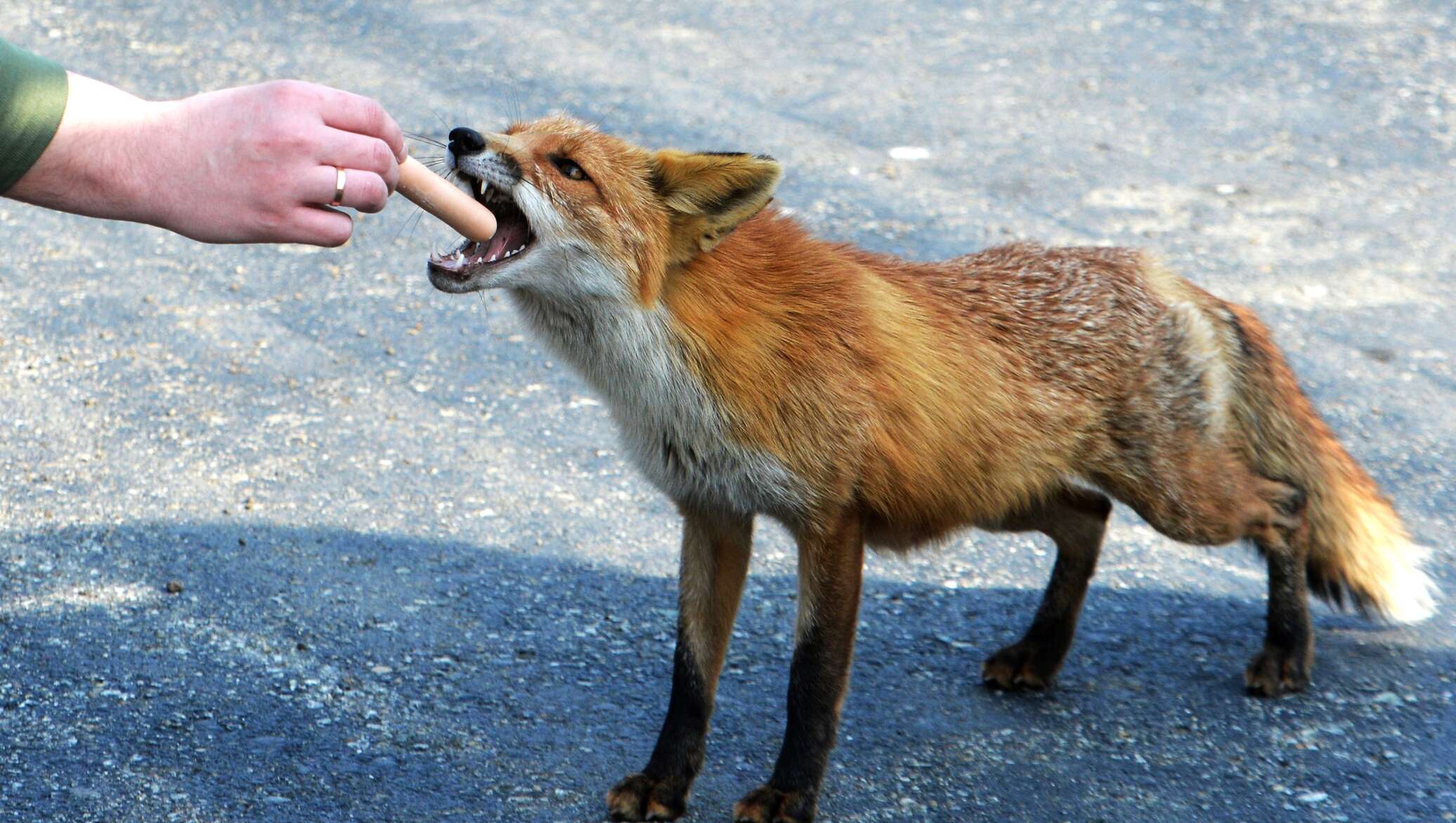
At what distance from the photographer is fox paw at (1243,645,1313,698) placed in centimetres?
402

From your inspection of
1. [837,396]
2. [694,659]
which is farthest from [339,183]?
[694,659]

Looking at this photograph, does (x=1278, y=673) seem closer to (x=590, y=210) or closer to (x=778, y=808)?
(x=778, y=808)

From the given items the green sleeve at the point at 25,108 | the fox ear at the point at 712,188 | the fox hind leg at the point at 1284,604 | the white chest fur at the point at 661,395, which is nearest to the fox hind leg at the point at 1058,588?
the fox hind leg at the point at 1284,604

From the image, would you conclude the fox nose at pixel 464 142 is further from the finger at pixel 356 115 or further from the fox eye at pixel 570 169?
the finger at pixel 356 115

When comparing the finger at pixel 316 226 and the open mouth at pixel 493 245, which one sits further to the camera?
the open mouth at pixel 493 245

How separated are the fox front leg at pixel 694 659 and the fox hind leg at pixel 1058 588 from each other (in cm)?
93

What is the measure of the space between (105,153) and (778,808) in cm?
205

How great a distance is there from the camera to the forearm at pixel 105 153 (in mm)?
2539

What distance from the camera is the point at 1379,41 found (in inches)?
344

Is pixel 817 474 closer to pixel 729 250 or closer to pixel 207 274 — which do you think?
pixel 729 250

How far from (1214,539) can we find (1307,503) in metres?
0.43

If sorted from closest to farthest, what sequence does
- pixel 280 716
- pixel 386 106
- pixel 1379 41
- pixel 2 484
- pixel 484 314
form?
1. pixel 280 716
2. pixel 2 484
3. pixel 484 314
4. pixel 386 106
5. pixel 1379 41

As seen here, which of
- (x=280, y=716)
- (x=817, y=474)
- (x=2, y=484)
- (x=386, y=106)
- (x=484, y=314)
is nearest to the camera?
(x=817, y=474)

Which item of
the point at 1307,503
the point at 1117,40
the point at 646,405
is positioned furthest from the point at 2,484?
the point at 1117,40
